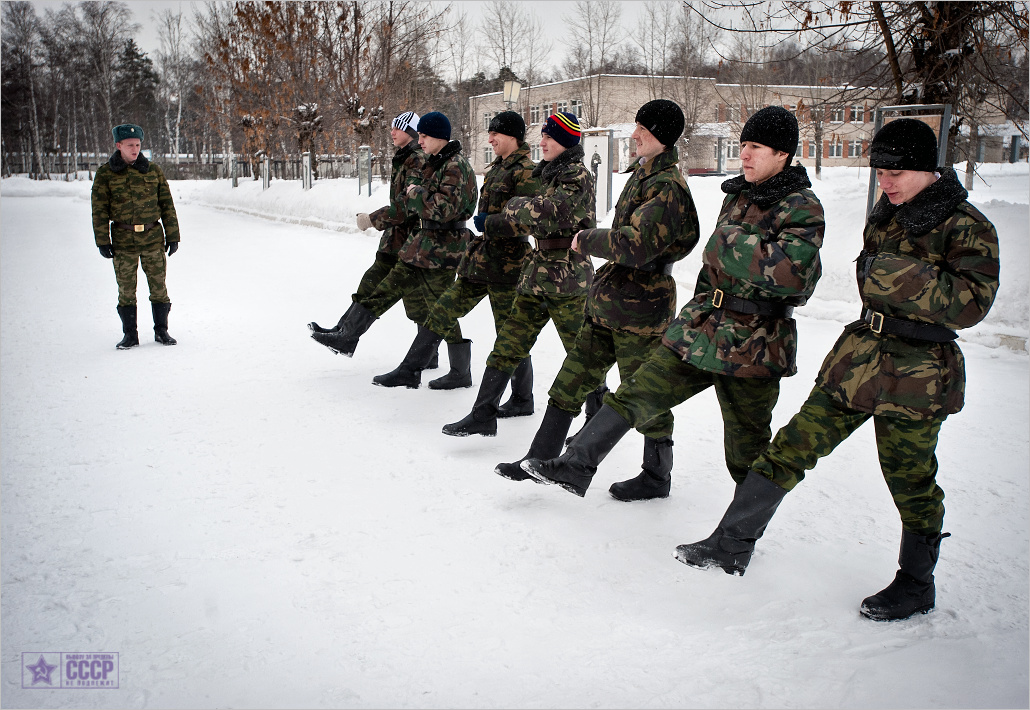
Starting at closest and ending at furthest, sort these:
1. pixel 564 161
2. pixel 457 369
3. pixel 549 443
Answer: pixel 549 443 → pixel 564 161 → pixel 457 369

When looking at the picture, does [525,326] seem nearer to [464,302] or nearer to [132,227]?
[464,302]

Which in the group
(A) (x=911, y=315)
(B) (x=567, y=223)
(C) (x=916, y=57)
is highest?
(C) (x=916, y=57)

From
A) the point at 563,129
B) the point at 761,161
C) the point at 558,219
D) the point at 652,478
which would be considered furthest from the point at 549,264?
the point at 761,161

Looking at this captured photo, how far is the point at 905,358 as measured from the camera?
8.62 ft

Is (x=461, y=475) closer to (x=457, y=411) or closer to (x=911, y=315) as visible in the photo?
(x=457, y=411)

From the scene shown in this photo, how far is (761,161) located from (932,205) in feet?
2.01

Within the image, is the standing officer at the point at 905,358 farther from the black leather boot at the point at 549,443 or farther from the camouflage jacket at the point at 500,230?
the camouflage jacket at the point at 500,230

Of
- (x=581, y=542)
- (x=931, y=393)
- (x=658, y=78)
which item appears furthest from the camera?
(x=658, y=78)

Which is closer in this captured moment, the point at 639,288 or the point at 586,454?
the point at 586,454

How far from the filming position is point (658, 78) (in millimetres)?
38344

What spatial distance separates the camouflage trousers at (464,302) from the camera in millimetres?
5078

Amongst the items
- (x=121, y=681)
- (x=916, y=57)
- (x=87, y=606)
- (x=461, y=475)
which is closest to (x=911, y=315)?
(x=461, y=475)

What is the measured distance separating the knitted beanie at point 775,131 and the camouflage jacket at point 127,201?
5466 mm

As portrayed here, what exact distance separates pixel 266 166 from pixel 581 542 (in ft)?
85.7
